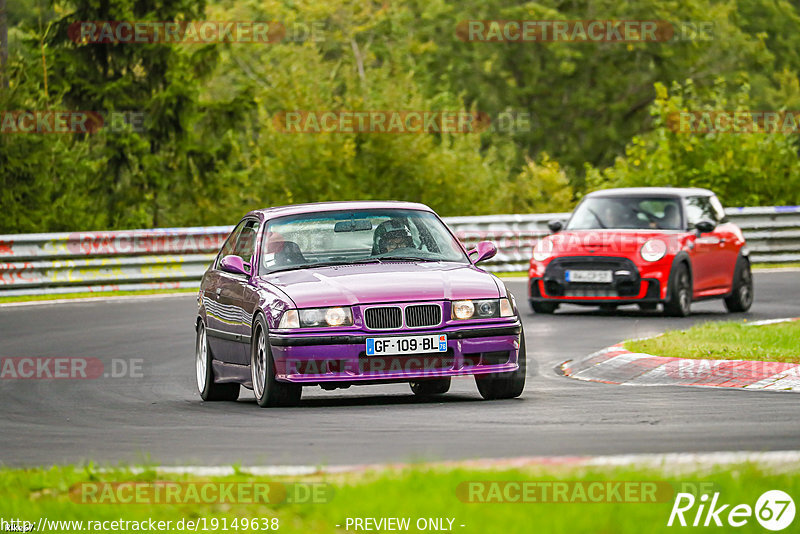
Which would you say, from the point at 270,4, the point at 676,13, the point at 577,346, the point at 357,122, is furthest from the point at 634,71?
the point at 577,346

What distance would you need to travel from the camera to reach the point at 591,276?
65.9 feet

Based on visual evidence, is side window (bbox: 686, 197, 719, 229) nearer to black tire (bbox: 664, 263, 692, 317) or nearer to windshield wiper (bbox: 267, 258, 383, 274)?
black tire (bbox: 664, 263, 692, 317)

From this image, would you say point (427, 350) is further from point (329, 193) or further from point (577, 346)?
point (329, 193)

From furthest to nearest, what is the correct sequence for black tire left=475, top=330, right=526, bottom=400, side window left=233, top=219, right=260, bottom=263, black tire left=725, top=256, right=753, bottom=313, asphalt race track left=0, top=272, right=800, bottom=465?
black tire left=725, top=256, right=753, bottom=313, side window left=233, top=219, right=260, bottom=263, black tire left=475, top=330, right=526, bottom=400, asphalt race track left=0, top=272, right=800, bottom=465

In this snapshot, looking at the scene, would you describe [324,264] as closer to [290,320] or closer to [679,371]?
[290,320]

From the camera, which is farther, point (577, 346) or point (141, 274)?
point (141, 274)

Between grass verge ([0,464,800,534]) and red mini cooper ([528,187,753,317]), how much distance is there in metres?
13.2

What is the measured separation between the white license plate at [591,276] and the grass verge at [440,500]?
13.2m

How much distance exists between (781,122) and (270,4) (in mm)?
36946

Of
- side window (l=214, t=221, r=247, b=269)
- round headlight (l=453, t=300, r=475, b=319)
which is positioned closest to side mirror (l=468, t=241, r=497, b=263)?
round headlight (l=453, t=300, r=475, b=319)

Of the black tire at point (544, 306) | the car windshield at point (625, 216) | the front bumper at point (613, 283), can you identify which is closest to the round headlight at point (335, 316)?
the front bumper at point (613, 283)

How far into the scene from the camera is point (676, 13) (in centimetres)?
6700

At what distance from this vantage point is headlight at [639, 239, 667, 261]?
1992 centimetres

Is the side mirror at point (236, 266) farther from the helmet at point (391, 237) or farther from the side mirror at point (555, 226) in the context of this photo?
the side mirror at point (555, 226)
